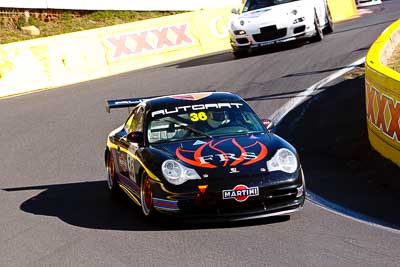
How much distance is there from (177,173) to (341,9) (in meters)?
26.8

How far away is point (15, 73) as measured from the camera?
75.4 feet

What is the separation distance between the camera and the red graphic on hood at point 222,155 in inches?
359

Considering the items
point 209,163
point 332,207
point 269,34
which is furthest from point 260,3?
point 209,163

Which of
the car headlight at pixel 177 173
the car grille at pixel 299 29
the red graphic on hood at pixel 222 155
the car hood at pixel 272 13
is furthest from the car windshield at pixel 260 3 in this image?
the car headlight at pixel 177 173

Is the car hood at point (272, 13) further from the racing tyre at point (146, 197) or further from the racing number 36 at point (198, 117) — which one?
the racing tyre at point (146, 197)

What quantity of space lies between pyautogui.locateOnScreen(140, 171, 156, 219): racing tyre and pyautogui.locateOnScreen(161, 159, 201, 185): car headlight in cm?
29

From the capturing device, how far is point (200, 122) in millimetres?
10125

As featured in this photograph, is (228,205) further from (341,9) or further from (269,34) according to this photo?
A: (341,9)

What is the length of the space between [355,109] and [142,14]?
70.4ft

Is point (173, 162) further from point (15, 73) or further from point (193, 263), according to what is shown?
point (15, 73)

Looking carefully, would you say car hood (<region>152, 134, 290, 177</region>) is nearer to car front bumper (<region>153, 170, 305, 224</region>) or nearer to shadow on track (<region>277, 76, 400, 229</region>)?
car front bumper (<region>153, 170, 305, 224</region>)

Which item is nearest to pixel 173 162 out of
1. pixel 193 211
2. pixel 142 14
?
pixel 193 211

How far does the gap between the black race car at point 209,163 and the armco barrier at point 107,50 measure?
13.0 metres

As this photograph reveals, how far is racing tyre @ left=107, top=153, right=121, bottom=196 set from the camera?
36.8 feet
